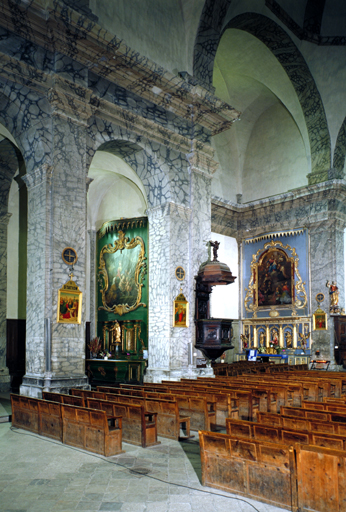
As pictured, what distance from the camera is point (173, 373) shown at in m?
11.7

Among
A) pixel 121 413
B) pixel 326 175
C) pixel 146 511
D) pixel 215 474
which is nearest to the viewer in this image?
pixel 146 511

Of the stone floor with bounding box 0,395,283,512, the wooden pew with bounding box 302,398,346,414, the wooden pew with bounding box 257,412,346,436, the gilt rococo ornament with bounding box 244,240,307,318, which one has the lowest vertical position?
the stone floor with bounding box 0,395,283,512

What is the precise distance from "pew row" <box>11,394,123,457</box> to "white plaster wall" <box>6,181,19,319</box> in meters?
6.94

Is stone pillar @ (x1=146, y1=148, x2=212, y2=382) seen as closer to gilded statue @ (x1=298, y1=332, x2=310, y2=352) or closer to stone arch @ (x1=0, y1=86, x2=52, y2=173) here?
stone arch @ (x1=0, y1=86, x2=52, y2=173)

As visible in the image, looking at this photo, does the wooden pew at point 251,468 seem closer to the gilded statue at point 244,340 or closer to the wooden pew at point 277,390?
the wooden pew at point 277,390

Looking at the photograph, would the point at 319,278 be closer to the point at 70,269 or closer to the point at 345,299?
the point at 345,299

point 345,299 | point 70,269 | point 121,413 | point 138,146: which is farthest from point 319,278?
point 121,413

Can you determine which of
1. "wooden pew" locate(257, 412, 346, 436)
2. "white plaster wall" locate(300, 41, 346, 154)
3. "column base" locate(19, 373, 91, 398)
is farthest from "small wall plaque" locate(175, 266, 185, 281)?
"white plaster wall" locate(300, 41, 346, 154)

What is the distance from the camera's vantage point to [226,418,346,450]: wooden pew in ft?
13.8

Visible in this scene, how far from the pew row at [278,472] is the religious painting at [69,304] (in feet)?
18.0

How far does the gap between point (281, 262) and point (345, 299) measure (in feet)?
10.2

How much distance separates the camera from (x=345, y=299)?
742 inches

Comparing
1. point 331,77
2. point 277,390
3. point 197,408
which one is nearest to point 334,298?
point 331,77

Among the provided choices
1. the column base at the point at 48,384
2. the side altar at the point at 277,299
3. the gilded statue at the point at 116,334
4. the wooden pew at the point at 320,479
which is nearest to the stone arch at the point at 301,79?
the side altar at the point at 277,299
